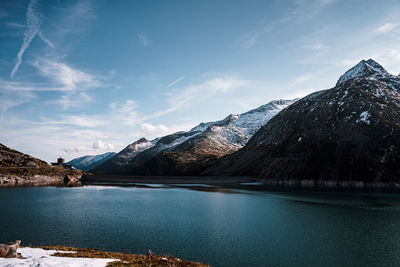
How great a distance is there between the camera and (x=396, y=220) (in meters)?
58.1

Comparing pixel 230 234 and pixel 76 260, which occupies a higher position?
pixel 76 260

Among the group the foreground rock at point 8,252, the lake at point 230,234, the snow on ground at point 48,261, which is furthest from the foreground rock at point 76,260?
the lake at point 230,234

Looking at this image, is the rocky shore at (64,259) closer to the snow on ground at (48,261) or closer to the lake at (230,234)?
the snow on ground at (48,261)

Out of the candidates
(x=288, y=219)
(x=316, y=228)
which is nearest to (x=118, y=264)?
(x=316, y=228)

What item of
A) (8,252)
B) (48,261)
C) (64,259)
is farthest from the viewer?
(64,259)

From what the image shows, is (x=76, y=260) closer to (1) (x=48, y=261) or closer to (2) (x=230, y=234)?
(1) (x=48, y=261)

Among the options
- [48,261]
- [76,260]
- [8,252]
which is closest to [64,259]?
[76,260]

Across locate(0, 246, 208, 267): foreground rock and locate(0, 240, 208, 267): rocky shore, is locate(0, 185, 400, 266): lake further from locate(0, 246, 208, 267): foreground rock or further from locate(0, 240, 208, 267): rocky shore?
locate(0, 240, 208, 267): rocky shore

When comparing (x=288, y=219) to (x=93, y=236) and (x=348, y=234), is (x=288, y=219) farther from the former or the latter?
(x=93, y=236)

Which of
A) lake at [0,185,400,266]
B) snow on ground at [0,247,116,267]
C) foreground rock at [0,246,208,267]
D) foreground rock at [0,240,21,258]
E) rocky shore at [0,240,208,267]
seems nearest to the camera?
snow on ground at [0,247,116,267]

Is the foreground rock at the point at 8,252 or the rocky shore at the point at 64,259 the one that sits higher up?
the foreground rock at the point at 8,252

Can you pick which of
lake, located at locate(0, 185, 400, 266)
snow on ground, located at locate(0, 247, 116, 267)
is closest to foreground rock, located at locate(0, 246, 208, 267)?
snow on ground, located at locate(0, 247, 116, 267)

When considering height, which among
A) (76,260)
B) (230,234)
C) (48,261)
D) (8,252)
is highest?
(8,252)

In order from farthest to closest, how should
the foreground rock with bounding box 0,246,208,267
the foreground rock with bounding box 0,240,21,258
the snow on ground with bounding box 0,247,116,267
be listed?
the foreground rock with bounding box 0,240,21,258
the foreground rock with bounding box 0,246,208,267
the snow on ground with bounding box 0,247,116,267
